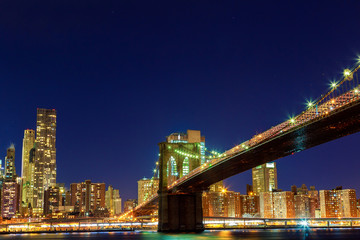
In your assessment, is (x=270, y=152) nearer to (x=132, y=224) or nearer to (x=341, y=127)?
(x=341, y=127)

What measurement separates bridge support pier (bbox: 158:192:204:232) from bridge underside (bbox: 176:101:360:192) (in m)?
2.51

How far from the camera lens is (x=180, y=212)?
245ft

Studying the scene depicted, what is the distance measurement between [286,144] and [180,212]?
2842cm

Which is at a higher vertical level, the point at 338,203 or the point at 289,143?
the point at 289,143

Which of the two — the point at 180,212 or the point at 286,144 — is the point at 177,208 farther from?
the point at 286,144

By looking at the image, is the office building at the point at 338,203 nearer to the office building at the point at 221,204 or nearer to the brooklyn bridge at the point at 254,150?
the office building at the point at 221,204

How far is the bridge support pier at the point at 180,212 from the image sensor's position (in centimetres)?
7275

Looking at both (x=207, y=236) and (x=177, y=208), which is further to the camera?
(x=177, y=208)

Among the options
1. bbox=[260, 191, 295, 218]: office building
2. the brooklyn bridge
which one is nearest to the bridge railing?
the brooklyn bridge

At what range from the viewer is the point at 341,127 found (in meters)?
44.3

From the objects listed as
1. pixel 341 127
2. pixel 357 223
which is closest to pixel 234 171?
pixel 341 127

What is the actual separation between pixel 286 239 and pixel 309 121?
29.7 meters

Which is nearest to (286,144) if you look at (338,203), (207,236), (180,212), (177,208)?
(207,236)

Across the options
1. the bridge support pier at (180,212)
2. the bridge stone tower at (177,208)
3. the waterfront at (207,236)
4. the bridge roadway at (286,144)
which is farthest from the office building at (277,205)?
the bridge roadway at (286,144)
